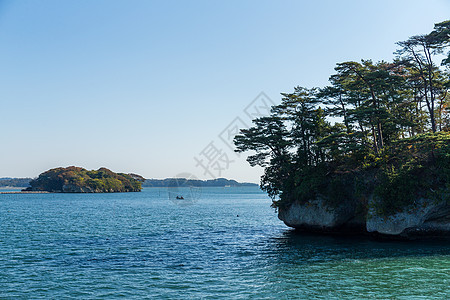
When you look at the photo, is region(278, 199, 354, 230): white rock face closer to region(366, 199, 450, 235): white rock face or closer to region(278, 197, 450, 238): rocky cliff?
region(278, 197, 450, 238): rocky cliff

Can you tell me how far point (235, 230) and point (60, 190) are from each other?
18364 centimetres

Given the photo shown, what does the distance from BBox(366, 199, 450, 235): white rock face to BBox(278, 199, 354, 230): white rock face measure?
3.88 metres

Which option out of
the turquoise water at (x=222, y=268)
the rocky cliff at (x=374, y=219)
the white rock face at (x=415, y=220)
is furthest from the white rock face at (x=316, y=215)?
the white rock face at (x=415, y=220)

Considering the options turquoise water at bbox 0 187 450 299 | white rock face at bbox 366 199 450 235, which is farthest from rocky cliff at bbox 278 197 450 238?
turquoise water at bbox 0 187 450 299

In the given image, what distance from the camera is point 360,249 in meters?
27.3

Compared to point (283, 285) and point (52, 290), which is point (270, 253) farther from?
point (52, 290)

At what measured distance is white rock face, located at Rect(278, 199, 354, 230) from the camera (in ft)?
115

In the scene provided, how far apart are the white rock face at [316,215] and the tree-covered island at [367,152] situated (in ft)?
0.35

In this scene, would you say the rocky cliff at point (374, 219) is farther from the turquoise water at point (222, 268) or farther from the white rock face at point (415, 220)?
the turquoise water at point (222, 268)

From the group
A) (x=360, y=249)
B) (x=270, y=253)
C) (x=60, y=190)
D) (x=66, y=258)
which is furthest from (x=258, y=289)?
(x=60, y=190)

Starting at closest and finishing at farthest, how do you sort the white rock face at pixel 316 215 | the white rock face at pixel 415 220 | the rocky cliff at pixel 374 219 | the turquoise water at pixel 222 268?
1. the turquoise water at pixel 222 268
2. the white rock face at pixel 415 220
3. the rocky cliff at pixel 374 219
4. the white rock face at pixel 316 215

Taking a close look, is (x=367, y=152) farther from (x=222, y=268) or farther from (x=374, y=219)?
(x=222, y=268)

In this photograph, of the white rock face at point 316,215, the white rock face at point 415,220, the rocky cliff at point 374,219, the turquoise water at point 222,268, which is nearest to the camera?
the turquoise water at point 222,268

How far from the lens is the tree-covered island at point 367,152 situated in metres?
29.5
